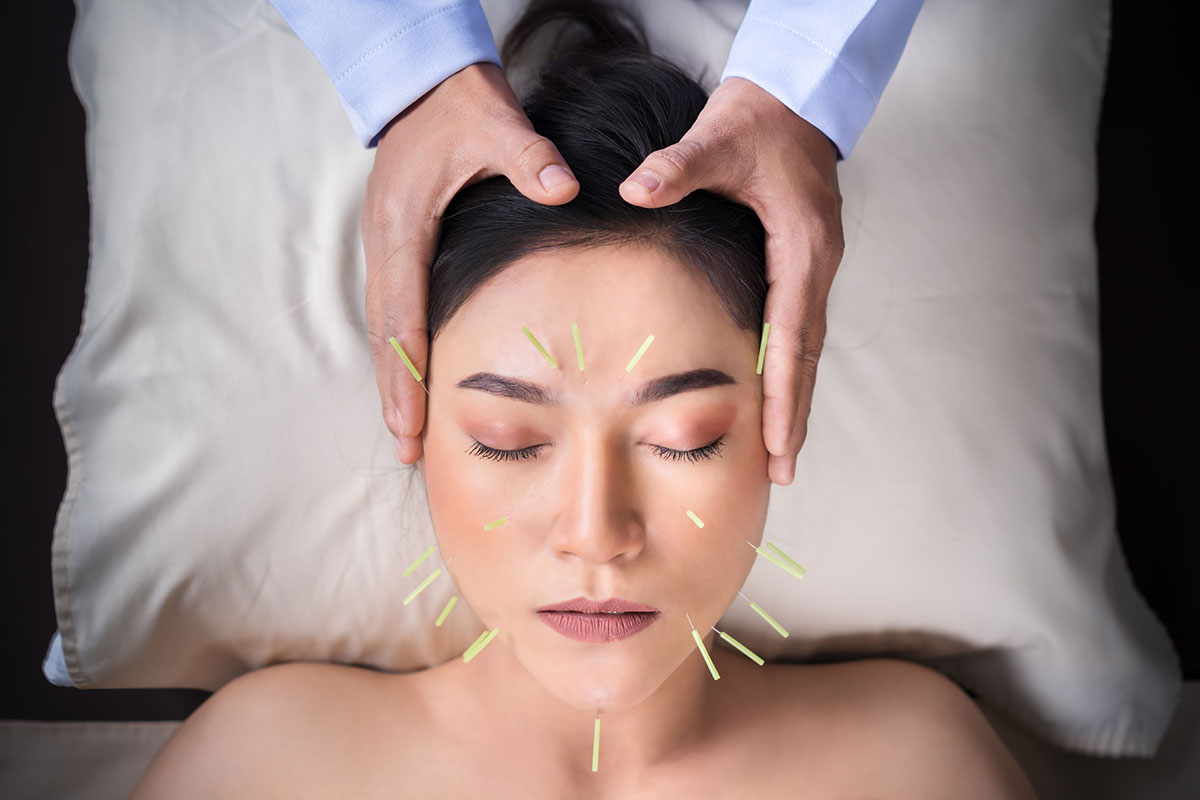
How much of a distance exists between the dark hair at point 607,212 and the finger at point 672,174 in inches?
2.2

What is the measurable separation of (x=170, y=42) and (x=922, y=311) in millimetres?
1495

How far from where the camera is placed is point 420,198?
1363 mm

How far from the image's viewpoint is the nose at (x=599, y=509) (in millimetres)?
1167

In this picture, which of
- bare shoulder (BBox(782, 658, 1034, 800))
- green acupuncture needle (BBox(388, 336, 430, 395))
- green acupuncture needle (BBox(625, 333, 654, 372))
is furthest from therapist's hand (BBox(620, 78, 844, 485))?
bare shoulder (BBox(782, 658, 1034, 800))

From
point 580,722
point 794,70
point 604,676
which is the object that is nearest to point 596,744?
point 604,676

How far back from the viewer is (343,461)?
173 centimetres

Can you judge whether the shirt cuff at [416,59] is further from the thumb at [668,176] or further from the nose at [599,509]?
the nose at [599,509]

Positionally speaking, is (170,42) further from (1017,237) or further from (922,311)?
(1017,237)

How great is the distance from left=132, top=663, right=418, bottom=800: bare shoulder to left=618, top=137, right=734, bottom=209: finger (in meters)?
0.96

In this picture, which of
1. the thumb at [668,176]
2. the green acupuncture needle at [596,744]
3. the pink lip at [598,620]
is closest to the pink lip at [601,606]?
the pink lip at [598,620]

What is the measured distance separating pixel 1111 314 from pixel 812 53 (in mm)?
1172

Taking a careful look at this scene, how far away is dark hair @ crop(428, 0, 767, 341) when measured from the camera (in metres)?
1.26

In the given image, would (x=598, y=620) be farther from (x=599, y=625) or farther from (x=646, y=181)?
(x=646, y=181)

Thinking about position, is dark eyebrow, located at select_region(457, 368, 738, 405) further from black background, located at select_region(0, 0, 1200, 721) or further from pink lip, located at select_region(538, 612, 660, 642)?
black background, located at select_region(0, 0, 1200, 721)
